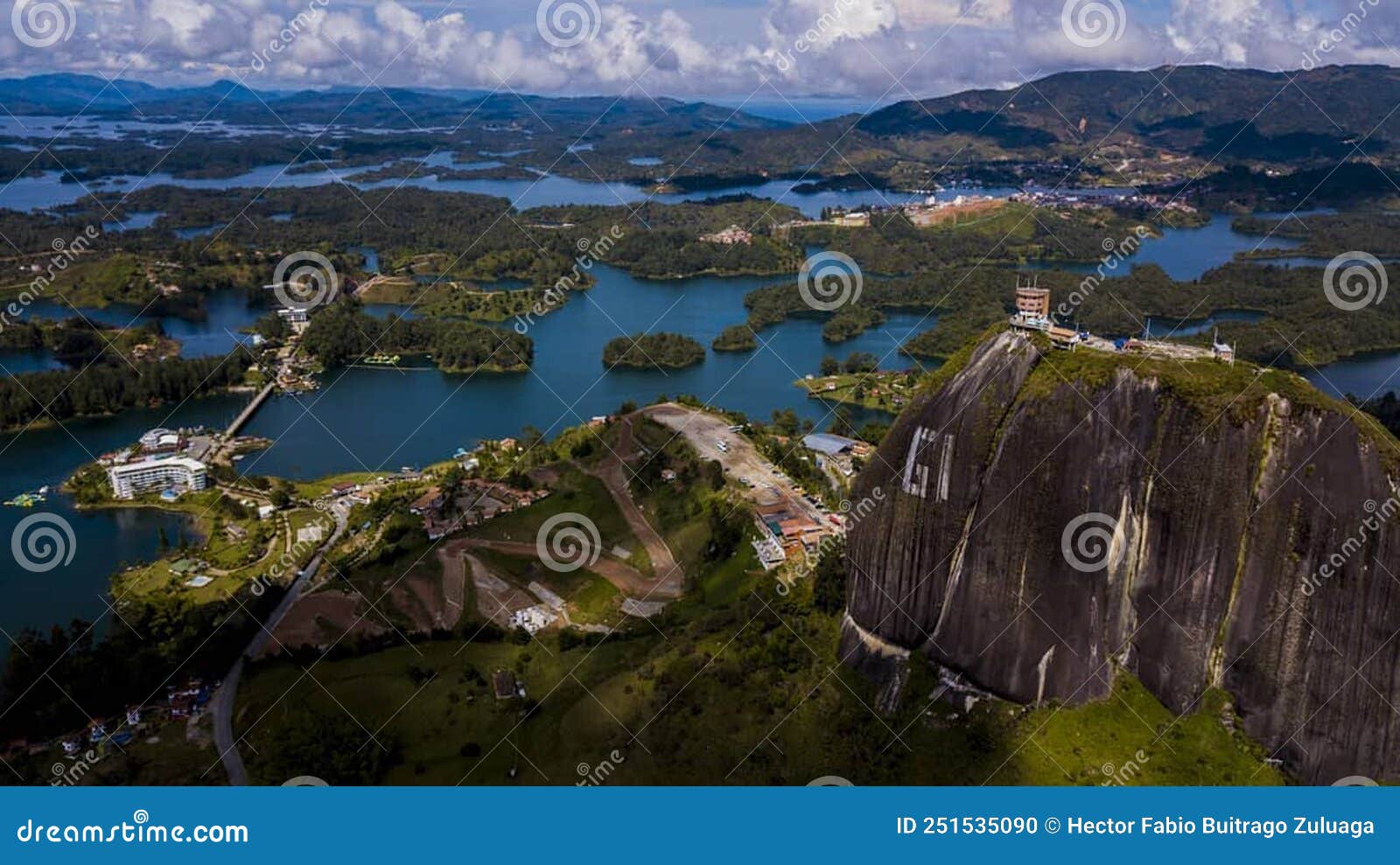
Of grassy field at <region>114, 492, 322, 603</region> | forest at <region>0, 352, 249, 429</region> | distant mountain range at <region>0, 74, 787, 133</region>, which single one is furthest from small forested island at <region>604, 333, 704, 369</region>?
distant mountain range at <region>0, 74, 787, 133</region>

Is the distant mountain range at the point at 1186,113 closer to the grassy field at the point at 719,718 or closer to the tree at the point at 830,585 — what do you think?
the tree at the point at 830,585

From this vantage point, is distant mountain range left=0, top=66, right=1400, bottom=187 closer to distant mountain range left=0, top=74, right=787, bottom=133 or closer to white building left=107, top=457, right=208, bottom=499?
distant mountain range left=0, top=74, right=787, bottom=133

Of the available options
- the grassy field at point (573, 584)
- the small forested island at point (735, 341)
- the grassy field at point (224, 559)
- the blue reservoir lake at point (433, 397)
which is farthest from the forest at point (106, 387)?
the grassy field at point (573, 584)

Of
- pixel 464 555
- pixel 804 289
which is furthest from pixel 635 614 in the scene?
pixel 804 289

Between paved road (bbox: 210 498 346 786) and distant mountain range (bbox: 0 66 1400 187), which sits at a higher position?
distant mountain range (bbox: 0 66 1400 187)

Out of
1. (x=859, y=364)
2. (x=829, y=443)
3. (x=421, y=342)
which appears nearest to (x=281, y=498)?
(x=829, y=443)

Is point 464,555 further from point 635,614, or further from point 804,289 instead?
point 804,289
